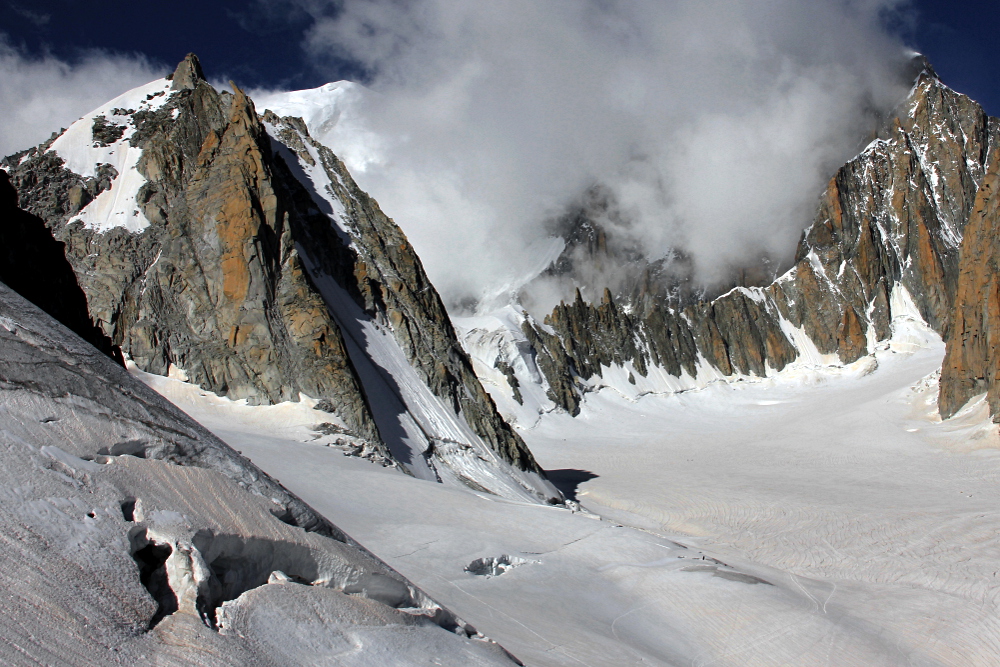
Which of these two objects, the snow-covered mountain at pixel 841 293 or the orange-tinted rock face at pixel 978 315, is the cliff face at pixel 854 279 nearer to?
the snow-covered mountain at pixel 841 293

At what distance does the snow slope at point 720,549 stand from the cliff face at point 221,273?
6.24 feet

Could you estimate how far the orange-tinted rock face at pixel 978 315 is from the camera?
38.2 m

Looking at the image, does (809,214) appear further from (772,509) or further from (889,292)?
(772,509)

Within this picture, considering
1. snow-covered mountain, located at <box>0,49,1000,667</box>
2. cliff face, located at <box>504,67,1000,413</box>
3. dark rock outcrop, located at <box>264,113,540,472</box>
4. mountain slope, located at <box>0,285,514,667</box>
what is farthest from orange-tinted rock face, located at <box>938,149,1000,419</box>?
mountain slope, located at <box>0,285,514,667</box>

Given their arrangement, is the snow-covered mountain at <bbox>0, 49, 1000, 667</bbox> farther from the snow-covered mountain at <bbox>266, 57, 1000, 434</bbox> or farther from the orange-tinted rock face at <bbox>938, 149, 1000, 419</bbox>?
the snow-covered mountain at <bbox>266, 57, 1000, 434</bbox>

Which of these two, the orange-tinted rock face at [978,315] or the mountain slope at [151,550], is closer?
the mountain slope at [151,550]

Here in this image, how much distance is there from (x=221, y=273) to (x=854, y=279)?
78074 millimetres

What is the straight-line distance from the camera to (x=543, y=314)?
10006 cm

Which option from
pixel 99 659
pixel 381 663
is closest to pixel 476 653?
pixel 381 663

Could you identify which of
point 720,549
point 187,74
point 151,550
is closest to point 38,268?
point 151,550

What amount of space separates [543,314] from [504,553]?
90753 millimetres

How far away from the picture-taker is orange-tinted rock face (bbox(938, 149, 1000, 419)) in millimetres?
38156

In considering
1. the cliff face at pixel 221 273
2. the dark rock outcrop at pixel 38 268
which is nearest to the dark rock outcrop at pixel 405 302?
the cliff face at pixel 221 273

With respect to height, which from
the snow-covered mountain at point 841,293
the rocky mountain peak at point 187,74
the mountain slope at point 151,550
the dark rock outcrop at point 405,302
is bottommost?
the mountain slope at point 151,550
